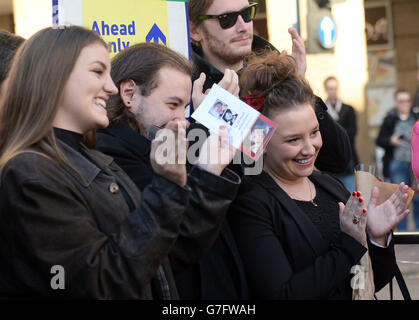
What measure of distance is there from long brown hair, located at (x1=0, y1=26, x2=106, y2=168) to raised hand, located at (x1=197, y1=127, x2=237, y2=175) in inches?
19.6

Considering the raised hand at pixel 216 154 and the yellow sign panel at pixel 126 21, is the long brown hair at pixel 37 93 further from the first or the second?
the yellow sign panel at pixel 126 21

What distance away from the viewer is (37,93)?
2324mm

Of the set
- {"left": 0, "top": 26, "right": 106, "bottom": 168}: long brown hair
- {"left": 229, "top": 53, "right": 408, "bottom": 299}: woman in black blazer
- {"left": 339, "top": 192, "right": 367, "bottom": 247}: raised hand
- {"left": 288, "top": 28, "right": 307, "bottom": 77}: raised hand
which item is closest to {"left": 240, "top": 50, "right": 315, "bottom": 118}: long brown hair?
{"left": 229, "top": 53, "right": 408, "bottom": 299}: woman in black blazer

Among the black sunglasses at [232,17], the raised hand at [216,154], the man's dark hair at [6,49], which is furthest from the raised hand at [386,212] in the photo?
the man's dark hair at [6,49]

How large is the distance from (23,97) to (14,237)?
0.48m

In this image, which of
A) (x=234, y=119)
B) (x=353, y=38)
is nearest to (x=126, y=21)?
(x=234, y=119)

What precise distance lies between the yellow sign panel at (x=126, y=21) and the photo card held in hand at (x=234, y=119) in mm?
942

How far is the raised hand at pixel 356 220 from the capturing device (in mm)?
2797

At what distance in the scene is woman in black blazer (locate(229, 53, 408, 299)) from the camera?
8.94ft

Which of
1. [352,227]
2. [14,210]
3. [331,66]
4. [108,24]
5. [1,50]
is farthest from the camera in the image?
[331,66]

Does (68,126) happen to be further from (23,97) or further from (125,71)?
(125,71)

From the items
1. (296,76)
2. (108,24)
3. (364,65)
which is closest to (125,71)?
(108,24)

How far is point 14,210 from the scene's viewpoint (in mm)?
2121

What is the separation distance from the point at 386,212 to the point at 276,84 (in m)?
0.71
